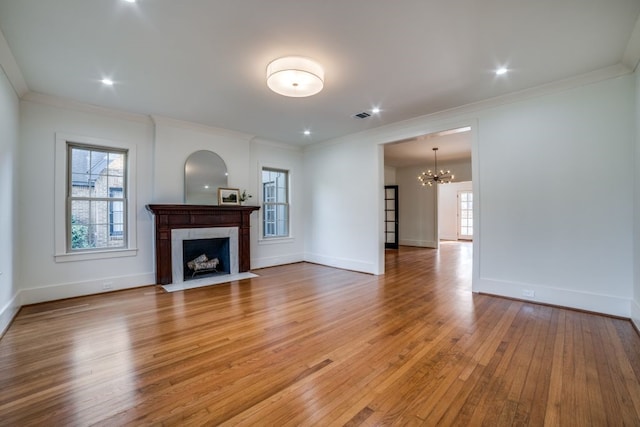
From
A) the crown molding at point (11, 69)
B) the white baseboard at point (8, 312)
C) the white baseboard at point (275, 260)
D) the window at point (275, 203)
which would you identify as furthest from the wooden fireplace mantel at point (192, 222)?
the crown molding at point (11, 69)

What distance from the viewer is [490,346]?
8.49ft

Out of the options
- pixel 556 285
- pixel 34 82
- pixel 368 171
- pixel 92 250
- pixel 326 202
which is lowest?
pixel 556 285

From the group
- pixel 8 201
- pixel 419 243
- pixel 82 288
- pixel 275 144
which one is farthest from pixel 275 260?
pixel 419 243

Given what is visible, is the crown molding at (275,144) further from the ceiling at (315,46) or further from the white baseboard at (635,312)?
the white baseboard at (635,312)

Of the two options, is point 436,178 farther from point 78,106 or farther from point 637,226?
point 78,106

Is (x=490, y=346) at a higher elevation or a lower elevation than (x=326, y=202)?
lower

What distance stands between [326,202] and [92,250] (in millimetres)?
4344

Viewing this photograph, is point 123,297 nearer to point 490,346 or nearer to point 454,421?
point 454,421

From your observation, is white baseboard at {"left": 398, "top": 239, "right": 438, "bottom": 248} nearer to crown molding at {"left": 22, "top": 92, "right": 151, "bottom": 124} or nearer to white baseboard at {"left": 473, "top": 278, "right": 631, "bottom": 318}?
white baseboard at {"left": 473, "top": 278, "right": 631, "bottom": 318}

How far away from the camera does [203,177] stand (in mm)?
5363

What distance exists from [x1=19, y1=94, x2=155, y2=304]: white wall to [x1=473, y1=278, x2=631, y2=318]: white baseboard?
5.66 m

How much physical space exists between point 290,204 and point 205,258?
235 cm

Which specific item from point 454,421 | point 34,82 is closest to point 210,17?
point 34,82

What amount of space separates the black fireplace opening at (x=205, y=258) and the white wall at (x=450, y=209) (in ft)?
34.7
